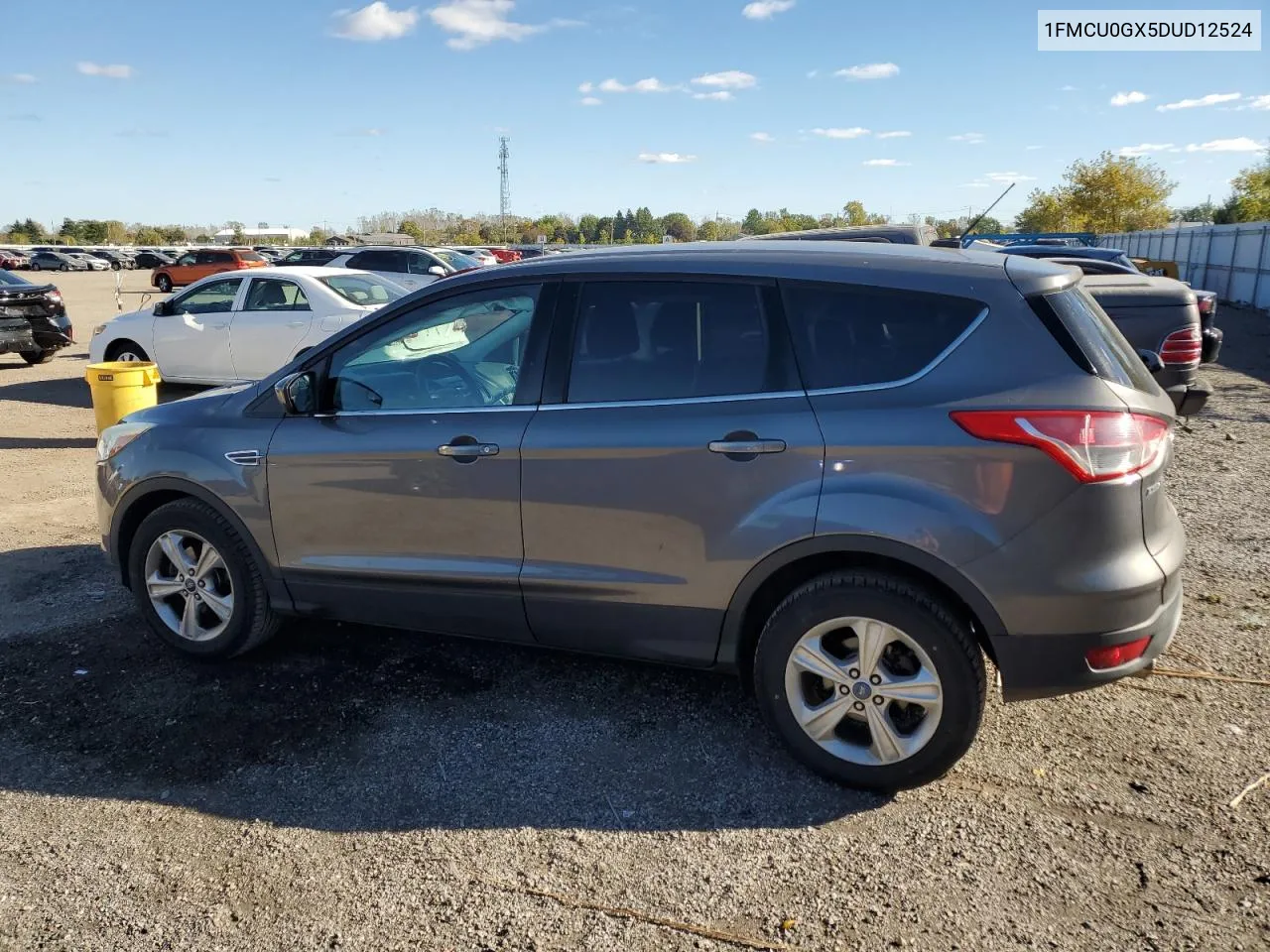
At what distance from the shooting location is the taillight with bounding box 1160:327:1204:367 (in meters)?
8.97

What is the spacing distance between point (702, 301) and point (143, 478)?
272 cm

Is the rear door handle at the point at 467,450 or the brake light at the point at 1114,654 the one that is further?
the rear door handle at the point at 467,450

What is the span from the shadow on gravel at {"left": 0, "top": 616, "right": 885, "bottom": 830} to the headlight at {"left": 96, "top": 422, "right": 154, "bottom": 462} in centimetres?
92

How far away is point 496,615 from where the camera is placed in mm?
3916

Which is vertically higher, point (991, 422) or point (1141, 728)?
point (991, 422)

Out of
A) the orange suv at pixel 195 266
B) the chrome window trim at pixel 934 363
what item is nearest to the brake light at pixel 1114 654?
the chrome window trim at pixel 934 363

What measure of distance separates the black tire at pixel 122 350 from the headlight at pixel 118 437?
803 centimetres

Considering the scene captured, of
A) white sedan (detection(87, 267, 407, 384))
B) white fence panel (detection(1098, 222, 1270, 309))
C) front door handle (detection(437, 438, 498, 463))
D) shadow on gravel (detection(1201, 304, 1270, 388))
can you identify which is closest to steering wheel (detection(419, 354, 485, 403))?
front door handle (detection(437, 438, 498, 463))

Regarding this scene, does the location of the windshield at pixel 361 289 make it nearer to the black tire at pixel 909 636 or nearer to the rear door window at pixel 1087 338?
the black tire at pixel 909 636

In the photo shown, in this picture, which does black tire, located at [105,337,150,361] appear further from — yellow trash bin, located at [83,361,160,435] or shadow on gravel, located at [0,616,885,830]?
shadow on gravel, located at [0,616,885,830]

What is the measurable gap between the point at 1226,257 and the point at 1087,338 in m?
31.3

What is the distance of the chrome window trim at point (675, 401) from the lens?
3400 mm

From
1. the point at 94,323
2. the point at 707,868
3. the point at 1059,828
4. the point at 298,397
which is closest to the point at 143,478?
the point at 298,397

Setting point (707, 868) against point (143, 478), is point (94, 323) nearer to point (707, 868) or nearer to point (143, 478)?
point (143, 478)
